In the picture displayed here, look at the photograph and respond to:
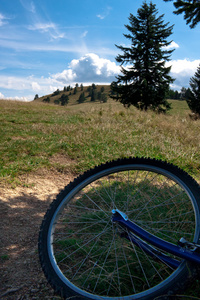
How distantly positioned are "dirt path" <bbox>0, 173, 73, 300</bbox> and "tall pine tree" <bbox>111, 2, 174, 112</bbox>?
2056 centimetres

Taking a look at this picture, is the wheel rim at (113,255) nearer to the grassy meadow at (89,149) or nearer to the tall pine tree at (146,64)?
the grassy meadow at (89,149)

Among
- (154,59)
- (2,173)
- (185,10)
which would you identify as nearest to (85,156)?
(2,173)

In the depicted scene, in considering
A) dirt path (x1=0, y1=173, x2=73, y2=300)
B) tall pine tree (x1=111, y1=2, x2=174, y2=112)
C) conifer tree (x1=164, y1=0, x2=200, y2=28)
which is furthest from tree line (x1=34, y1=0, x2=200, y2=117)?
dirt path (x1=0, y1=173, x2=73, y2=300)

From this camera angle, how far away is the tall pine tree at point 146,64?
2383 cm

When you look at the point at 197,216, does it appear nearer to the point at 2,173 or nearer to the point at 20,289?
the point at 20,289

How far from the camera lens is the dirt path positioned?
2154mm

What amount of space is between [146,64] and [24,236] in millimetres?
23692

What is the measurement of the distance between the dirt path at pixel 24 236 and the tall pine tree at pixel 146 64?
2056 cm

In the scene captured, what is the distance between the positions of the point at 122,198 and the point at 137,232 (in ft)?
6.19

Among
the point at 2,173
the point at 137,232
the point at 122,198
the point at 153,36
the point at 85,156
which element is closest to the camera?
the point at 137,232

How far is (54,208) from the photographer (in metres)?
1.98

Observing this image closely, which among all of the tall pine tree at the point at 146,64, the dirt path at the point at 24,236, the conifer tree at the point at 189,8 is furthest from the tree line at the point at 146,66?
the dirt path at the point at 24,236

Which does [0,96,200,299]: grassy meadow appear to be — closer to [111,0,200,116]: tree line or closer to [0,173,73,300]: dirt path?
[0,173,73,300]: dirt path

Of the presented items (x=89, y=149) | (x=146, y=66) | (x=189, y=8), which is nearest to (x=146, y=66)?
(x=146, y=66)
